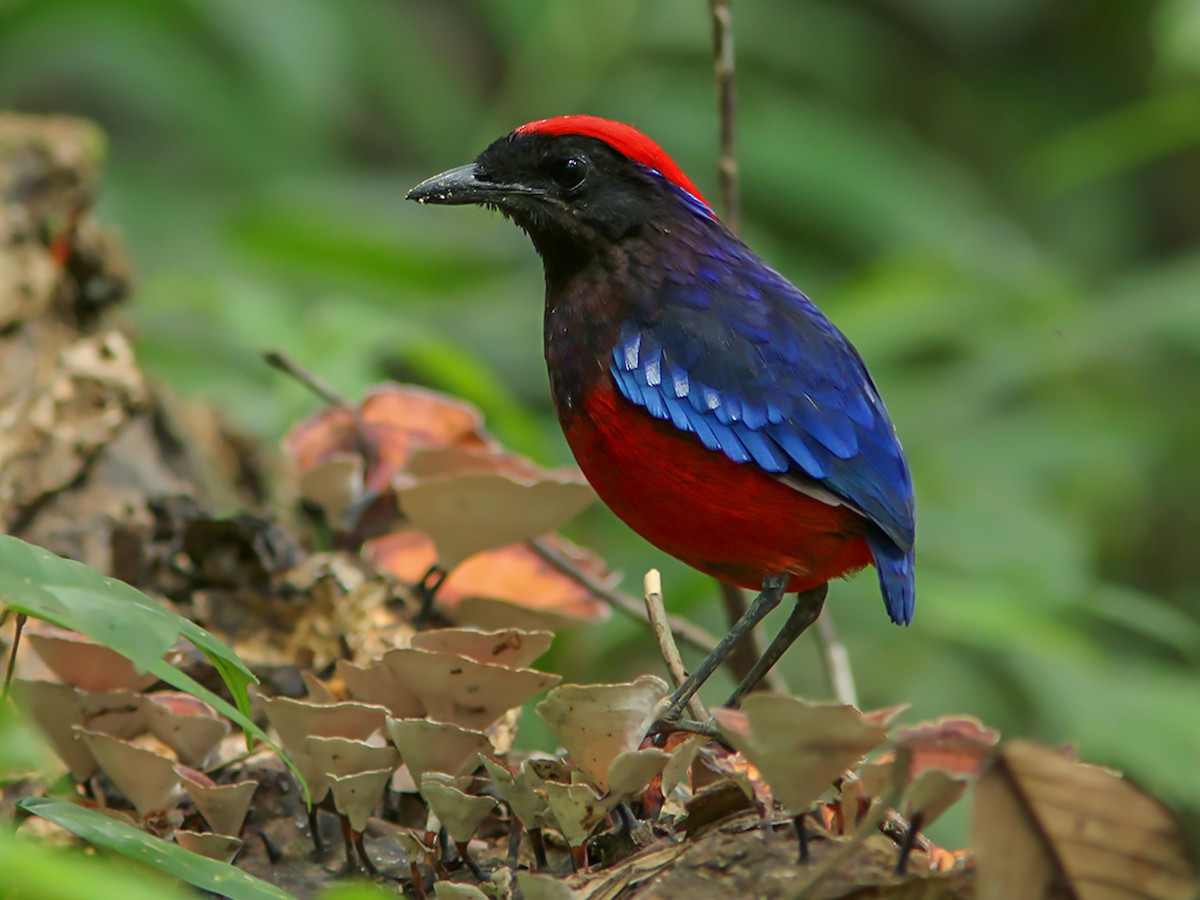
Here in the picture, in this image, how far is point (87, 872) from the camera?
1.14 meters

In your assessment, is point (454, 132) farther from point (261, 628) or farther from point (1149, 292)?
point (261, 628)

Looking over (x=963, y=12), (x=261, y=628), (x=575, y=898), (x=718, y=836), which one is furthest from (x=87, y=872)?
(x=963, y=12)

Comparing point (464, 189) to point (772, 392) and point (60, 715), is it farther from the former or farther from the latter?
point (60, 715)

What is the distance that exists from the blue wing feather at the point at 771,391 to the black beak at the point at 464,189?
1.27 feet

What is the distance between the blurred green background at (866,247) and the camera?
4082 millimetres

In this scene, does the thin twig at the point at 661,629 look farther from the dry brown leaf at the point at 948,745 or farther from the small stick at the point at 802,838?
the dry brown leaf at the point at 948,745

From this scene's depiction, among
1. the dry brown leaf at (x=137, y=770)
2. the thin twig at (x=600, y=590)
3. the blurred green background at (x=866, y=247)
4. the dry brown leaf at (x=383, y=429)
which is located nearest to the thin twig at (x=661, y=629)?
the thin twig at (x=600, y=590)

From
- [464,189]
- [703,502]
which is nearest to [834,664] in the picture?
[703,502]

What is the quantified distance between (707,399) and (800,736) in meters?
0.93

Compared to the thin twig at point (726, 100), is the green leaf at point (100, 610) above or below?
below

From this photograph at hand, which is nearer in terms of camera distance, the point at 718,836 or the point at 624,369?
the point at 718,836

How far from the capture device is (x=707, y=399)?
236 centimetres

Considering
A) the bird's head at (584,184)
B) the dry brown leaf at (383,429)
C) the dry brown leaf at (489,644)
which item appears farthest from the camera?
the dry brown leaf at (383,429)

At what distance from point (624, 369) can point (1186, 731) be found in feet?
6.91
